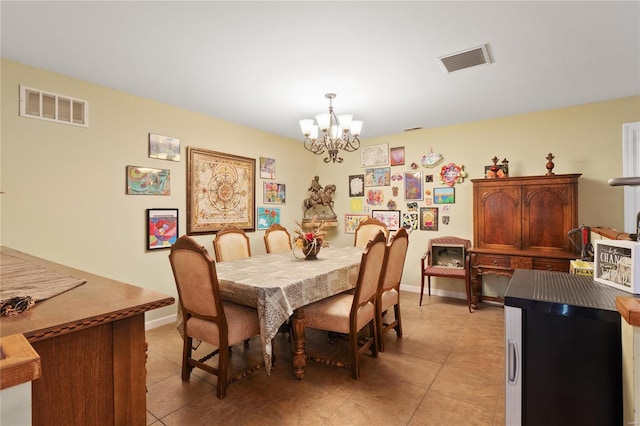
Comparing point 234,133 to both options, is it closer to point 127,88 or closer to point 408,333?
point 127,88

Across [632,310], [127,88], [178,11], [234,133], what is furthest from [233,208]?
[632,310]

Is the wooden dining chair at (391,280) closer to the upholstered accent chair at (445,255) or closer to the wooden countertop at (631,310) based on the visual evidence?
the upholstered accent chair at (445,255)

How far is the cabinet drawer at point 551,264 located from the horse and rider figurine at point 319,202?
286 centimetres

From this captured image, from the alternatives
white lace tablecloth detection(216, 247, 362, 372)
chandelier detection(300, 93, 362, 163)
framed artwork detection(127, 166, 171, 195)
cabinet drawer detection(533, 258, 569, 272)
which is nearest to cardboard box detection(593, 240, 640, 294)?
white lace tablecloth detection(216, 247, 362, 372)

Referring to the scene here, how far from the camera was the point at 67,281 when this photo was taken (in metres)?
1.32

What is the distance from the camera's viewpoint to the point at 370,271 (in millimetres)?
2277

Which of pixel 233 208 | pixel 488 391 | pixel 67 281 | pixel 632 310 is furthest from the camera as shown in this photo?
pixel 233 208

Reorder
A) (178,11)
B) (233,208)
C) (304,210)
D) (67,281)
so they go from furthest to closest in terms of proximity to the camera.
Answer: (304,210)
(233,208)
(178,11)
(67,281)

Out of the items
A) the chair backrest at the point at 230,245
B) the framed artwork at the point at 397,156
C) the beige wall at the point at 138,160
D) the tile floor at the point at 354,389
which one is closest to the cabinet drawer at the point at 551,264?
the beige wall at the point at 138,160

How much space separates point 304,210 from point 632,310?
4.61m

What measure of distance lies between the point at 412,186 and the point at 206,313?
3.46 metres

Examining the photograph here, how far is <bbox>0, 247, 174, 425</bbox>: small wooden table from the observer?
2.95 ft

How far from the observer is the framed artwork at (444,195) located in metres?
4.24

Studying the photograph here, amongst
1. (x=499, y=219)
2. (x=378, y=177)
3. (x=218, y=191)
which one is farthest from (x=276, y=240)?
(x=499, y=219)
